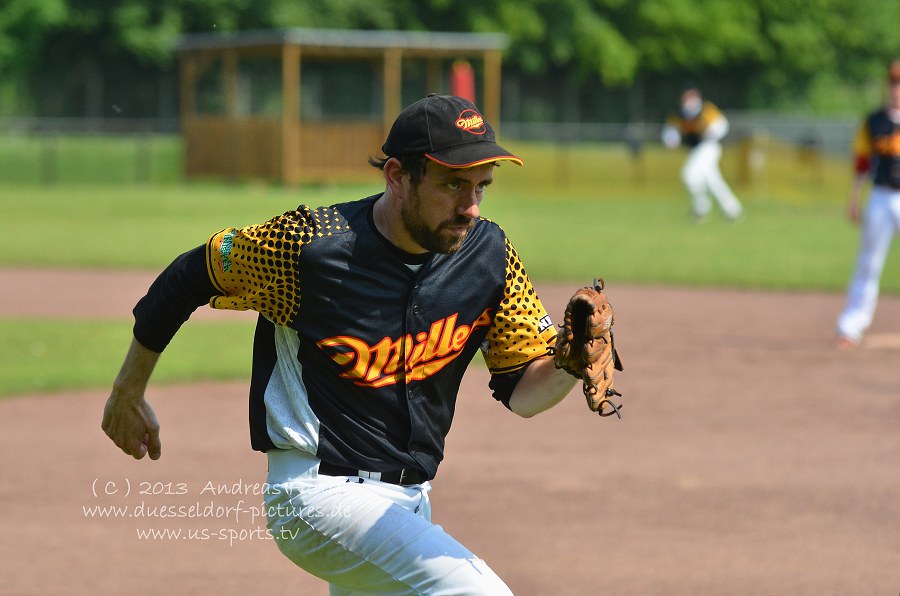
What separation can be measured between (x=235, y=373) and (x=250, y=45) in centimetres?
2693

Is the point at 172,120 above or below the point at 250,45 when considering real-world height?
below

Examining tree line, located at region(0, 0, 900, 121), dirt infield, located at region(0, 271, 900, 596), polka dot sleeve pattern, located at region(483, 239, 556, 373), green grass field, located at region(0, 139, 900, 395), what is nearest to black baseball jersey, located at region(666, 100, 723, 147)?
green grass field, located at region(0, 139, 900, 395)

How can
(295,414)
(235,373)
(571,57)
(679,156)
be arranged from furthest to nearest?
(571,57)
(679,156)
(235,373)
(295,414)

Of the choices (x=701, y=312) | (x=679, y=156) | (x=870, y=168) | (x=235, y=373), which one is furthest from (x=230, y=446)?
(x=679, y=156)

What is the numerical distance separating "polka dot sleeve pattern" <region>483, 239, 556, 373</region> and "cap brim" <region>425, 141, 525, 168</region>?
1.69 feet

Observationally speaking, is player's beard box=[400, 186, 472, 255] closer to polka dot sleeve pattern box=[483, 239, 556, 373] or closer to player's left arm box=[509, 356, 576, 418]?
polka dot sleeve pattern box=[483, 239, 556, 373]

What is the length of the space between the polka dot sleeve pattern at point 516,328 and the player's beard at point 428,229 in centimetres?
38

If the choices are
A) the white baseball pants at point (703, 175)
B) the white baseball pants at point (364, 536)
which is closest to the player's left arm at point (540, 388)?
the white baseball pants at point (364, 536)

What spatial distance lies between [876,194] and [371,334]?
344 inches

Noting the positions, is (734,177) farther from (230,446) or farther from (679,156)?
(230,446)

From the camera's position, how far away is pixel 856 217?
12.1 meters

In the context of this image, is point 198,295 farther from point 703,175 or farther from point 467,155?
point 703,175

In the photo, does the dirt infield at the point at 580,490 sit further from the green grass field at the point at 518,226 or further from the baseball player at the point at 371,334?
the green grass field at the point at 518,226

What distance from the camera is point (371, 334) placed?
3793mm
